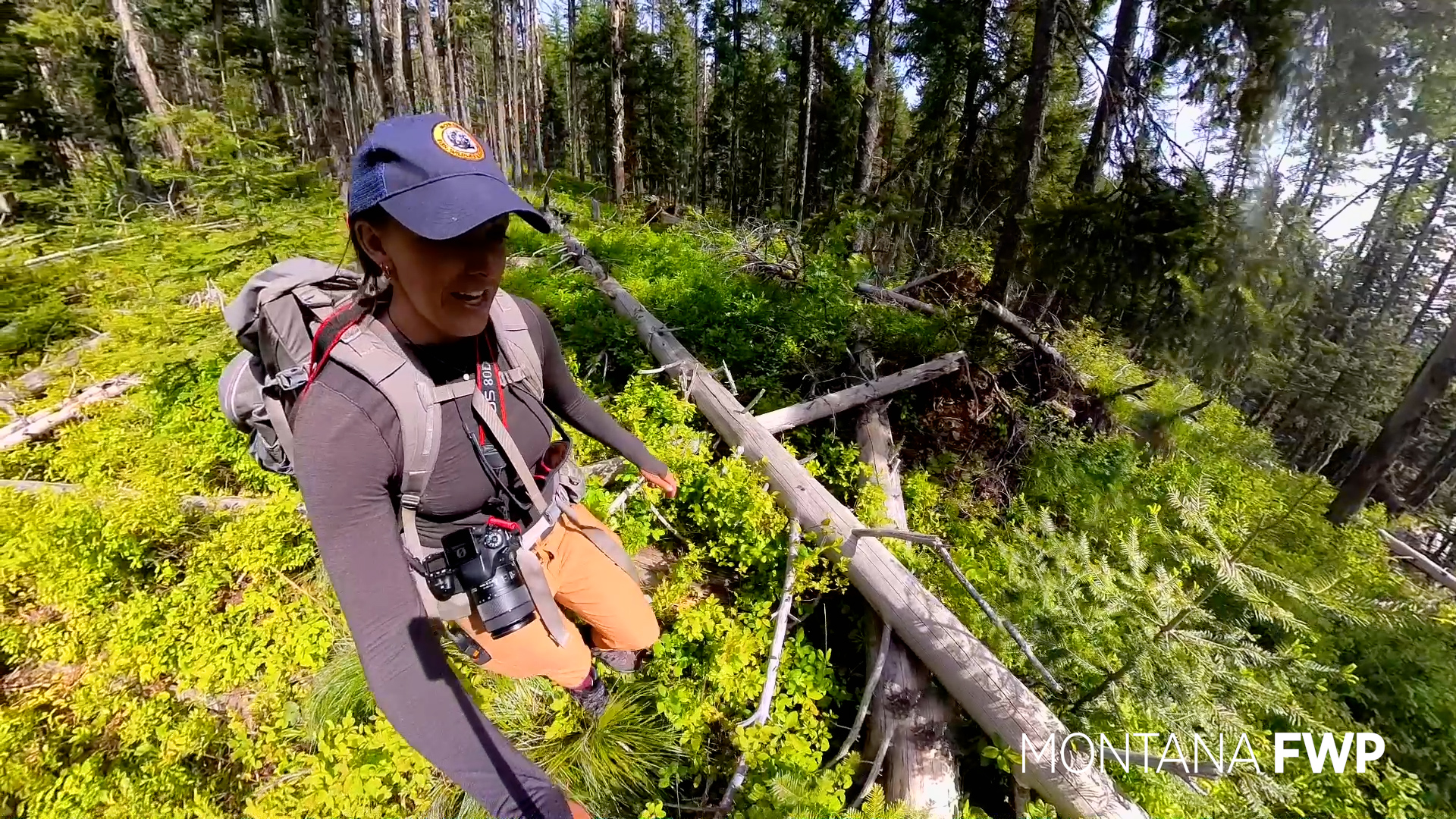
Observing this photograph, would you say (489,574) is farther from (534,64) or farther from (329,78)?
(534,64)

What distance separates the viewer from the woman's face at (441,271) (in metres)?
1.44

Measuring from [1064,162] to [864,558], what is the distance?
29.7 ft

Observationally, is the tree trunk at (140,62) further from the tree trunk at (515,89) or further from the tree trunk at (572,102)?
the tree trunk at (572,102)

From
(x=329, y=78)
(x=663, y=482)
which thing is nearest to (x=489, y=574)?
(x=663, y=482)

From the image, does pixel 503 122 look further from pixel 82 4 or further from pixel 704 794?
pixel 704 794

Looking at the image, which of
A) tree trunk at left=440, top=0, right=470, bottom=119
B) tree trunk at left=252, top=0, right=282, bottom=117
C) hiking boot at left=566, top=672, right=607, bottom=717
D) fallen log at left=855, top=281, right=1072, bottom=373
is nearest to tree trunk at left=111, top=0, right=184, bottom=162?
tree trunk at left=252, top=0, right=282, bottom=117

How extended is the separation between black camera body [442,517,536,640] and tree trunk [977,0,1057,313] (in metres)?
4.60

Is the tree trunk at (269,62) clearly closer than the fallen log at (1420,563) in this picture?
No

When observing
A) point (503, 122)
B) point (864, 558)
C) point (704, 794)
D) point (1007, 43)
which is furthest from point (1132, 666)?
point (503, 122)

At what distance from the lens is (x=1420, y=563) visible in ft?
25.8

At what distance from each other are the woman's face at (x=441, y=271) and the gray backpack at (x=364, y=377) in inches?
6.5

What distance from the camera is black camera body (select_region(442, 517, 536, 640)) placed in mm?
2002

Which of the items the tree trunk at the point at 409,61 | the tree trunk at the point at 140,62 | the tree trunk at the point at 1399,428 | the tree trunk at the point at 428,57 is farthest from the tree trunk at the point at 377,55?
the tree trunk at the point at 1399,428

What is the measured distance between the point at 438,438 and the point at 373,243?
0.59 m
